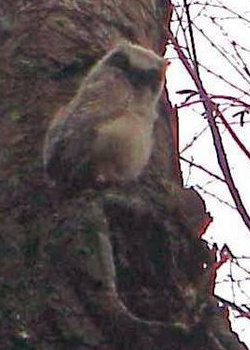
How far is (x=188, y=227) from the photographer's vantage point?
1133mm

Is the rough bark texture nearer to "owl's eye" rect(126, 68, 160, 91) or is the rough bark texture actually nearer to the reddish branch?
"owl's eye" rect(126, 68, 160, 91)

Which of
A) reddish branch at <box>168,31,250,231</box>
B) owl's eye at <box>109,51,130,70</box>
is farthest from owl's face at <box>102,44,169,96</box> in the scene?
reddish branch at <box>168,31,250,231</box>

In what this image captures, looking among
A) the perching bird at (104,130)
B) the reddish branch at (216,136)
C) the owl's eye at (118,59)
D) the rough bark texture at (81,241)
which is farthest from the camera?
the reddish branch at (216,136)

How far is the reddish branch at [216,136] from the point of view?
6.96 ft

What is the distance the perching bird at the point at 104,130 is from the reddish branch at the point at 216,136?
2.46 ft

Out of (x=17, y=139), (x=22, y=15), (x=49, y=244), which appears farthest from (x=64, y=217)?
(x=22, y=15)

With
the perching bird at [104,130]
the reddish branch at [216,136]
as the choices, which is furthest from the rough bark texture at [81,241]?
the reddish branch at [216,136]

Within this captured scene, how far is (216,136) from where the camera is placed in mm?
2238

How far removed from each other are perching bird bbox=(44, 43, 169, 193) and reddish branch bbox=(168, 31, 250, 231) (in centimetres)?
75

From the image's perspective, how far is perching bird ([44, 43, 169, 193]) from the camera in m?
1.12

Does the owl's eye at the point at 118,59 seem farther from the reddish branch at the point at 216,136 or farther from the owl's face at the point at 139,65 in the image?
the reddish branch at the point at 216,136

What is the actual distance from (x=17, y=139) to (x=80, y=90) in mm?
111

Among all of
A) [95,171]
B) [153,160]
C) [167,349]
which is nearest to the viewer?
[167,349]

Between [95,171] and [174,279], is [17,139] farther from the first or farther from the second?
[174,279]
